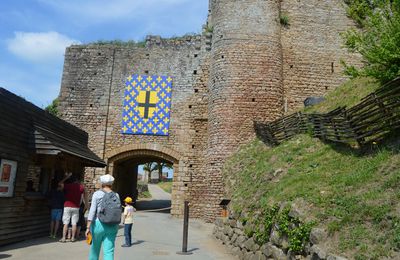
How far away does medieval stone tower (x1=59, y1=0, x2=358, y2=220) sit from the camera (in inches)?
610

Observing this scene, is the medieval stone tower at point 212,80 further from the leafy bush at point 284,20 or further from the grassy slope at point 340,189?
the grassy slope at point 340,189

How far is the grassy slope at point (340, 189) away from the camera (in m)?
4.74

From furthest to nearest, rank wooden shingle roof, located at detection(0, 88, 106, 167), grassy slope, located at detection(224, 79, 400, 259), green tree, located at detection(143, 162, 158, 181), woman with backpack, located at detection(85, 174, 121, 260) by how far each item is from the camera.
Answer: green tree, located at detection(143, 162, 158, 181)
wooden shingle roof, located at detection(0, 88, 106, 167)
woman with backpack, located at detection(85, 174, 121, 260)
grassy slope, located at detection(224, 79, 400, 259)

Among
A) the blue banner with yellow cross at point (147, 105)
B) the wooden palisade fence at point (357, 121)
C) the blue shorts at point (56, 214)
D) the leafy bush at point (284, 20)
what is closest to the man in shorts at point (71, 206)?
the blue shorts at point (56, 214)

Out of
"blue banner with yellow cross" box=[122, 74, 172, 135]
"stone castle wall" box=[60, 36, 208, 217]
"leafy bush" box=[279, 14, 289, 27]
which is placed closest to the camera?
"stone castle wall" box=[60, 36, 208, 217]

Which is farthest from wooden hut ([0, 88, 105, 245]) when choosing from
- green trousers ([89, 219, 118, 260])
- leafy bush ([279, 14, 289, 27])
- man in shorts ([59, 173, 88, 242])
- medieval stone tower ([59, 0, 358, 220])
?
leafy bush ([279, 14, 289, 27])

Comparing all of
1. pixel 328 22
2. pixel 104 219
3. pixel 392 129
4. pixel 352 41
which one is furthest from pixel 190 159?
pixel 104 219

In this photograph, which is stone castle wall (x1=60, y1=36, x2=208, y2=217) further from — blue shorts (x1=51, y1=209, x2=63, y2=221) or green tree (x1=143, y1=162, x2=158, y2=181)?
green tree (x1=143, y1=162, x2=158, y2=181)

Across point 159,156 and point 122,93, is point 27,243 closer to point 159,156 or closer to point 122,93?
point 159,156

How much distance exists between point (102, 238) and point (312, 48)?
1524 centimetres

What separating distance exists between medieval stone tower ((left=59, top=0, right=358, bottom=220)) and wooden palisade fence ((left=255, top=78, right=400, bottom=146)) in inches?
139

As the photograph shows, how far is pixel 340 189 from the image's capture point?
6180 mm

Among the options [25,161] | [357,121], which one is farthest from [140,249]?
[357,121]

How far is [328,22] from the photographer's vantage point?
1798 centimetres
